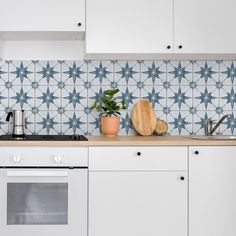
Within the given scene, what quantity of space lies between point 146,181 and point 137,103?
72 cm

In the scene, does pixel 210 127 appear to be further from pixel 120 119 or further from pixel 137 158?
pixel 137 158

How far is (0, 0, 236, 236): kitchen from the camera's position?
2598 mm

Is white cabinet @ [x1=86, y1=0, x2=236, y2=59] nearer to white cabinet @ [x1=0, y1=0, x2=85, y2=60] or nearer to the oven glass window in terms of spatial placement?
white cabinet @ [x1=0, y1=0, x2=85, y2=60]

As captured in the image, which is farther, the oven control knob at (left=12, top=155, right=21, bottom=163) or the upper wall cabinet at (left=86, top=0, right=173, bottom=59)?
the upper wall cabinet at (left=86, top=0, right=173, bottom=59)

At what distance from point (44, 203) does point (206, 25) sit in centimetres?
153

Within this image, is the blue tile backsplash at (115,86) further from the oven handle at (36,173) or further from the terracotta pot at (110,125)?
the oven handle at (36,173)

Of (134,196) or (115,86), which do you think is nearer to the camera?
(134,196)

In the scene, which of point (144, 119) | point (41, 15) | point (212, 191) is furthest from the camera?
point (144, 119)

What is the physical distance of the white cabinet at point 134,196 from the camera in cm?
261

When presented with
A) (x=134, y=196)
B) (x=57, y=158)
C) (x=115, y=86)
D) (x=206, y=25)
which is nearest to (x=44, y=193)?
(x=57, y=158)

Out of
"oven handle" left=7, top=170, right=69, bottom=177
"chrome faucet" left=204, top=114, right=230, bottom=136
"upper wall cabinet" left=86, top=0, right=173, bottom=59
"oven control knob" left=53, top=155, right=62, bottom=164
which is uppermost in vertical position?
"upper wall cabinet" left=86, top=0, right=173, bottom=59

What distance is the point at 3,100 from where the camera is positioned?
318 cm

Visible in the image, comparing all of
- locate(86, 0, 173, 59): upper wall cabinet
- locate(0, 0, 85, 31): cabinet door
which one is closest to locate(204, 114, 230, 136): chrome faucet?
locate(86, 0, 173, 59): upper wall cabinet

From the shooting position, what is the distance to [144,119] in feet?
10.3
